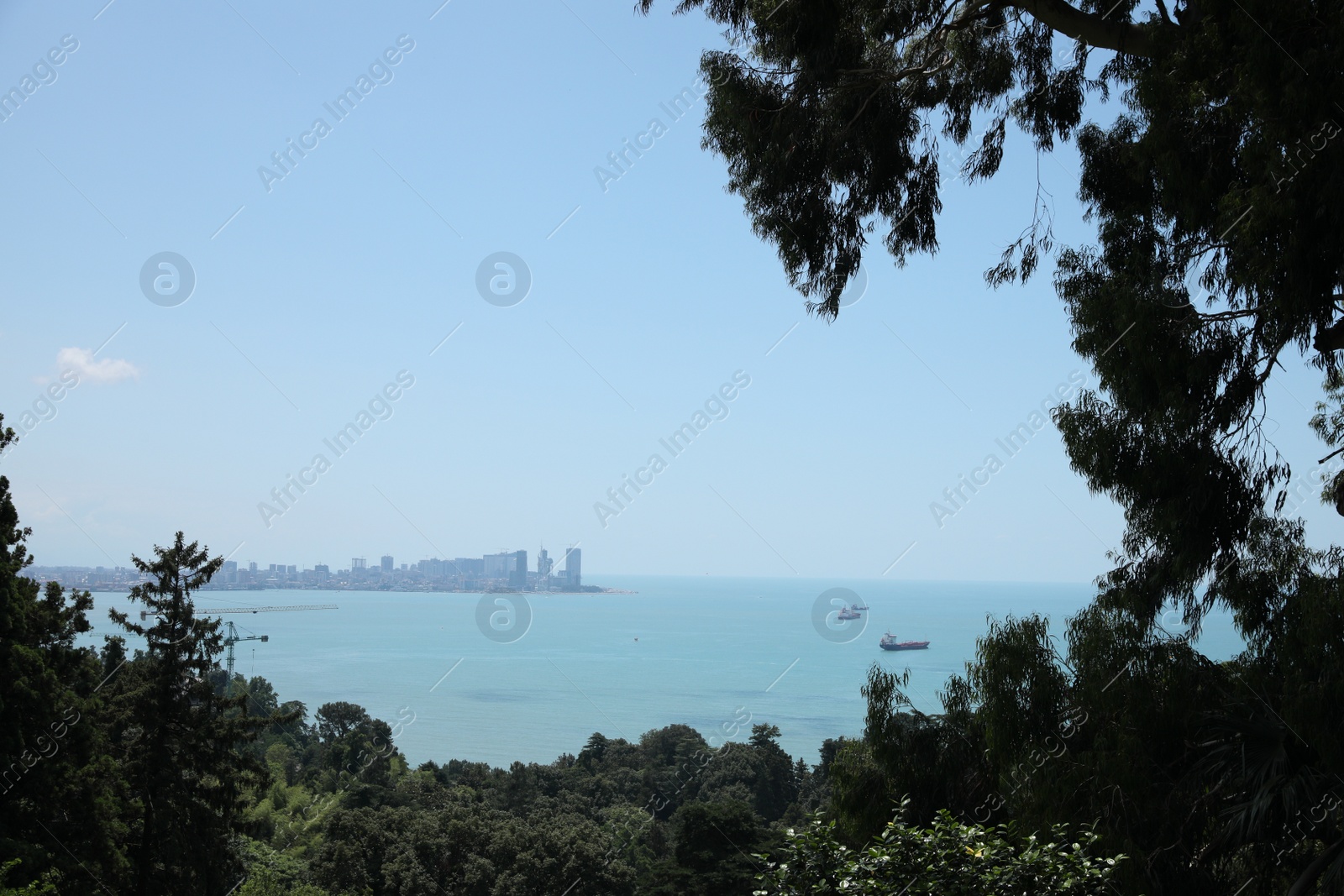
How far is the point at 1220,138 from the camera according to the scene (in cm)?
545

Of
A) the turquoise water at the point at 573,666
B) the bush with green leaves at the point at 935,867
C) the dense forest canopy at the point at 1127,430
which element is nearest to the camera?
the bush with green leaves at the point at 935,867

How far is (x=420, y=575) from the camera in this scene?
137m

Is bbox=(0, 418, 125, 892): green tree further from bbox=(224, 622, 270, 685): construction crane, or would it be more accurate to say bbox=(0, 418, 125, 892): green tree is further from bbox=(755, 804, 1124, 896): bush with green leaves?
bbox=(755, 804, 1124, 896): bush with green leaves

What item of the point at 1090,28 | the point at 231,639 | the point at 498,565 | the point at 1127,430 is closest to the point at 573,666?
the point at 498,565

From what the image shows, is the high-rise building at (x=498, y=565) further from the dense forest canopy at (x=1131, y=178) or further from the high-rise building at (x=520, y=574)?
the dense forest canopy at (x=1131, y=178)

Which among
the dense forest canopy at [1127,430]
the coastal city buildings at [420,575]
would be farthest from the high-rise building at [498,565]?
the dense forest canopy at [1127,430]

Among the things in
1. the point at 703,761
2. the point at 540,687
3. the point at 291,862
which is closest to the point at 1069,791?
the point at 291,862

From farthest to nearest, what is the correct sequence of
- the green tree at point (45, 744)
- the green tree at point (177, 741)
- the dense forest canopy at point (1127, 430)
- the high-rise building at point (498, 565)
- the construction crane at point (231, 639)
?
the high-rise building at point (498, 565) < the construction crane at point (231, 639) < the green tree at point (177, 741) < the green tree at point (45, 744) < the dense forest canopy at point (1127, 430)

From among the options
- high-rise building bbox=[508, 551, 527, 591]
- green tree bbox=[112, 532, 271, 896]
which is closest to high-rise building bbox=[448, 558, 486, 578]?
high-rise building bbox=[508, 551, 527, 591]

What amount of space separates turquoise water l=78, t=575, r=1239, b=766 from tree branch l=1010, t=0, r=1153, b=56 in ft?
139

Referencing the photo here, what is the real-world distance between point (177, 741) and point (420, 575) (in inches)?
4978

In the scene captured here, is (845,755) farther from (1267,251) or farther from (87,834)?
(87,834)

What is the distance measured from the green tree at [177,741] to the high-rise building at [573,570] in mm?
99619

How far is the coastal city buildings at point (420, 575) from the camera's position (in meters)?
99.4
